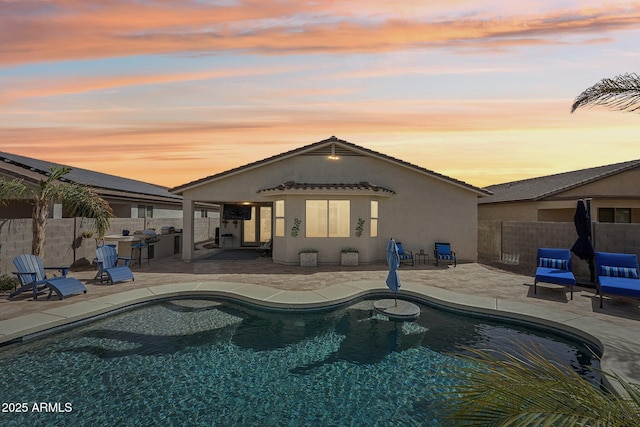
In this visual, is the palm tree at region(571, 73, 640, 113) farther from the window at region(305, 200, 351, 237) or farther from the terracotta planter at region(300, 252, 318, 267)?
the terracotta planter at region(300, 252, 318, 267)

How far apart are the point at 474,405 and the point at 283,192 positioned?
576 inches

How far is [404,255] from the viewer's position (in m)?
16.2

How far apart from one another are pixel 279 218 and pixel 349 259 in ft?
14.0

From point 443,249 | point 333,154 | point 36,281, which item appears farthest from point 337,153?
point 36,281

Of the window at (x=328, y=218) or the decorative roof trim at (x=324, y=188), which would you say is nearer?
the decorative roof trim at (x=324, y=188)

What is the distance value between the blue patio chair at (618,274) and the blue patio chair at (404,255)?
7.30 metres

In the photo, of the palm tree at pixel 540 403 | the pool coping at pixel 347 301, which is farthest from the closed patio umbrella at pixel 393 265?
the palm tree at pixel 540 403

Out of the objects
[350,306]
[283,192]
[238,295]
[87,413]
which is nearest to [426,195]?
[283,192]

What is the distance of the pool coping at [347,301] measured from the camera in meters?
6.85

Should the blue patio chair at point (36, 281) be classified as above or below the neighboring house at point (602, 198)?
below

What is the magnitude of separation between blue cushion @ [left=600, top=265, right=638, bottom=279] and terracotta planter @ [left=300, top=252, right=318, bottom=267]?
36.4ft

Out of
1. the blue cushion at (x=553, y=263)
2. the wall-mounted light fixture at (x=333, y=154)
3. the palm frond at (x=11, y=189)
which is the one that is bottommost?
the blue cushion at (x=553, y=263)

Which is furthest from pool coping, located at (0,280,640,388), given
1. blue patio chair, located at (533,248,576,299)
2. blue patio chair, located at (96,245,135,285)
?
blue patio chair, located at (533,248,576,299)

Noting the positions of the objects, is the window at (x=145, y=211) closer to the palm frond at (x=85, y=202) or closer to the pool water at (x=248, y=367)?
the palm frond at (x=85, y=202)
